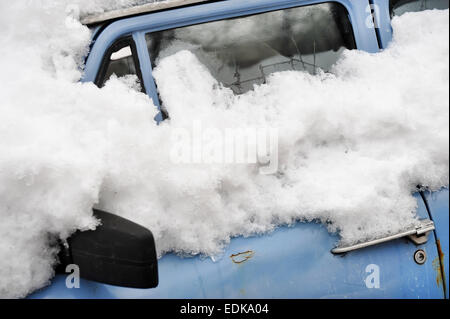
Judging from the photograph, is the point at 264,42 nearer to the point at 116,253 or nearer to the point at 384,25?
the point at 384,25

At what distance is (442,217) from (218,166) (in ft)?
2.69

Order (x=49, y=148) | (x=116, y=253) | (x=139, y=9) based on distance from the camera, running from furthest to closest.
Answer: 1. (x=139, y=9)
2. (x=49, y=148)
3. (x=116, y=253)

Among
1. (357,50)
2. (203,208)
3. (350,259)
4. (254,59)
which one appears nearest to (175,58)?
(254,59)

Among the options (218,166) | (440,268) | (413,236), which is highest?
(218,166)

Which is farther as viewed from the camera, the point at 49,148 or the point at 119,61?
the point at 119,61

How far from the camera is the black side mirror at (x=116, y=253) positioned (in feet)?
3.97

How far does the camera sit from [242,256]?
1411 mm

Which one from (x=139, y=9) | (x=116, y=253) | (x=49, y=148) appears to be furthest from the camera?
(x=139, y=9)

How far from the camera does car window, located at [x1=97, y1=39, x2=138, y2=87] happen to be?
1.58m

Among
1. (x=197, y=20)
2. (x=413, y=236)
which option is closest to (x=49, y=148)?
(x=197, y=20)

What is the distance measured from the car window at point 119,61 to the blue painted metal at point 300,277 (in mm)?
804

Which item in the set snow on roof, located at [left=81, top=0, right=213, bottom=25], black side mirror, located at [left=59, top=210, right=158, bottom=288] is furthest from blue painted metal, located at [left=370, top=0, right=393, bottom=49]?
black side mirror, located at [left=59, top=210, right=158, bottom=288]

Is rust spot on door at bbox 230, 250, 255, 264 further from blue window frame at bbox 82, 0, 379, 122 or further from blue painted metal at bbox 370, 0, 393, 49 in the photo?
blue painted metal at bbox 370, 0, 393, 49

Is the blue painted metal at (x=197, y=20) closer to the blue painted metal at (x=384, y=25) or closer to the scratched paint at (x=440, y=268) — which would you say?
the blue painted metal at (x=384, y=25)
